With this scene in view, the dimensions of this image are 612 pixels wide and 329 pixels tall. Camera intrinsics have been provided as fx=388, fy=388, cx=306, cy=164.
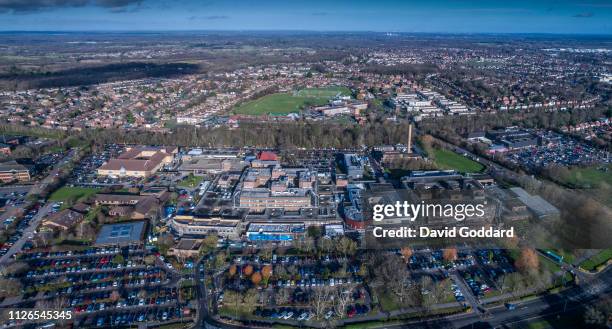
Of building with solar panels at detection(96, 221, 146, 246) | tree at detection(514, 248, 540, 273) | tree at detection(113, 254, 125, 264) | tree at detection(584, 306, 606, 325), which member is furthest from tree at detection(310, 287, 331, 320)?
building with solar panels at detection(96, 221, 146, 246)

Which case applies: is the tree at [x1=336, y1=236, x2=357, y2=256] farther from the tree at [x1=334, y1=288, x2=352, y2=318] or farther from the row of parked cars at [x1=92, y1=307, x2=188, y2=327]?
the row of parked cars at [x1=92, y1=307, x2=188, y2=327]

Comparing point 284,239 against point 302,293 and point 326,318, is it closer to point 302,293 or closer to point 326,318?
point 302,293

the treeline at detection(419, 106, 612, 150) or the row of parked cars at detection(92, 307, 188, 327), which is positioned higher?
the treeline at detection(419, 106, 612, 150)

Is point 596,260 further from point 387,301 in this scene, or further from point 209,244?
point 209,244

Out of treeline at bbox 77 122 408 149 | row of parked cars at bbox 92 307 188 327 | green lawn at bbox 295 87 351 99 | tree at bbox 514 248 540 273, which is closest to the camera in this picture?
row of parked cars at bbox 92 307 188 327

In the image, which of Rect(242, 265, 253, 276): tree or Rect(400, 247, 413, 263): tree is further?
Rect(400, 247, 413, 263): tree

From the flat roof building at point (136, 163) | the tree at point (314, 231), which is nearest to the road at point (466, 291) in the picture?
the tree at point (314, 231)
